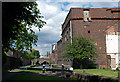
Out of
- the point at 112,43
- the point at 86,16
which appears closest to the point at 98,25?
the point at 86,16

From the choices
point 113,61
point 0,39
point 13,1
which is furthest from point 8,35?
point 113,61

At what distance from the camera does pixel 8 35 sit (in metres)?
13.2

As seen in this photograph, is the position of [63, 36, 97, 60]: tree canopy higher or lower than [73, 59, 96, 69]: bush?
higher

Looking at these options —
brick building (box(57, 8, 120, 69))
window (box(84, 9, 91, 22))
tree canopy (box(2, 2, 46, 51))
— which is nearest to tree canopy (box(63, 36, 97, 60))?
brick building (box(57, 8, 120, 69))

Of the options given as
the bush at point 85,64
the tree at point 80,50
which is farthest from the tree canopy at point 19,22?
the bush at point 85,64

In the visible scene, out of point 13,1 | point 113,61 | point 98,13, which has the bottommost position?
point 113,61

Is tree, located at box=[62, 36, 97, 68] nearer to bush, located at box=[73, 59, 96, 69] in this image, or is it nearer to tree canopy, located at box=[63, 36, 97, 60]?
tree canopy, located at box=[63, 36, 97, 60]

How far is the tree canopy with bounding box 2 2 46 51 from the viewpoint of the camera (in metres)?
11.5

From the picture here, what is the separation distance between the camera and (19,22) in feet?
47.9

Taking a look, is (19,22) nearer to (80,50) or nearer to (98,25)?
(80,50)

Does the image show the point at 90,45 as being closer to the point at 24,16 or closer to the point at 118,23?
the point at 118,23

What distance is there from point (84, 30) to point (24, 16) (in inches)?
889

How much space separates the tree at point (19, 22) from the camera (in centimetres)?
1149

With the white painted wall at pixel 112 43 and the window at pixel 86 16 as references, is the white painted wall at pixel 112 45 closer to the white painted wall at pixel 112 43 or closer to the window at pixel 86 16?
the white painted wall at pixel 112 43
